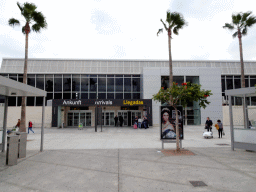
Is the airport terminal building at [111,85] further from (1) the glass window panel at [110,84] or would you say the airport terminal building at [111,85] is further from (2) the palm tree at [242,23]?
(2) the palm tree at [242,23]

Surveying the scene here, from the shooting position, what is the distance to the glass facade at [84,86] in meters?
30.1

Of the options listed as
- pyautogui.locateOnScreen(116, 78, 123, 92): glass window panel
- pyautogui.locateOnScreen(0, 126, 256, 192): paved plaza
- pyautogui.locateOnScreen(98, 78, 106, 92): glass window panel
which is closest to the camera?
pyautogui.locateOnScreen(0, 126, 256, 192): paved plaza

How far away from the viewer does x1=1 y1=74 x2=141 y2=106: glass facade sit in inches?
1185

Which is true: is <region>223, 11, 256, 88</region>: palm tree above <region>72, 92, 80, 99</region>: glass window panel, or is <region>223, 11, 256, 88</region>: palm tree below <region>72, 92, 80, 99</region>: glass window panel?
above

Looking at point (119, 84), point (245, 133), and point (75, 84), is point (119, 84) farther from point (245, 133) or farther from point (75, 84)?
point (245, 133)

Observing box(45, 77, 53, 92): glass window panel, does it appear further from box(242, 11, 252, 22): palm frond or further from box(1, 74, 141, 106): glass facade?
box(242, 11, 252, 22): palm frond

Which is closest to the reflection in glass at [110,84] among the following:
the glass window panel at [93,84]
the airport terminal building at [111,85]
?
the airport terminal building at [111,85]

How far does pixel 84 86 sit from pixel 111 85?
14.2 feet

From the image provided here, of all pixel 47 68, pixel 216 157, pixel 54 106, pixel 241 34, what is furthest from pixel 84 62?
pixel 216 157

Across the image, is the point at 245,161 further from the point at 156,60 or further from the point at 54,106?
the point at 156,60

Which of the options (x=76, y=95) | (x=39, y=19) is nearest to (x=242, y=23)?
(x=39, y=19)

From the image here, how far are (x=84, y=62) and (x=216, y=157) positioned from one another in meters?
28.2

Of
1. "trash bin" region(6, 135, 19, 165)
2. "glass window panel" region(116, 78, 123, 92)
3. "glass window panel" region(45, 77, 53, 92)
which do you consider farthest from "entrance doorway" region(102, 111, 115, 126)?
"trash bin" region(6, 135, 19, 165)

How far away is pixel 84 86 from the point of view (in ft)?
101
